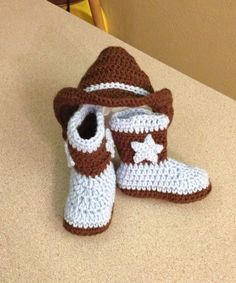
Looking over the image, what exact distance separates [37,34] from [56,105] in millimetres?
376

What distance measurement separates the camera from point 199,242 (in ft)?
1.95

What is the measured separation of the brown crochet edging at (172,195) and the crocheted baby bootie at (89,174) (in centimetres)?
5

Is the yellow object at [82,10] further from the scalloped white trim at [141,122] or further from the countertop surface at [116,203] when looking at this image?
the scalloped white trim at [141,122]

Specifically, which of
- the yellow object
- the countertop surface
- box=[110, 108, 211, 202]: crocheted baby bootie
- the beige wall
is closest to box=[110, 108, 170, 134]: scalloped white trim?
box=[110, 108, 211, 202]: crocheted baby bootie

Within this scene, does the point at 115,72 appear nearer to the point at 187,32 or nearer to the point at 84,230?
the point at 84,230

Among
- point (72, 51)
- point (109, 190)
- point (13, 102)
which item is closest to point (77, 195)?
point (109, 190)

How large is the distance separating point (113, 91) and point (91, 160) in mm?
98

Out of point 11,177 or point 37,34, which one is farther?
point 37,34

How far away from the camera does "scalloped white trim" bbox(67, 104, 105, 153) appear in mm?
555

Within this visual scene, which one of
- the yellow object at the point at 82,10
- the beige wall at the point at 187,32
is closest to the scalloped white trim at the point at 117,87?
the beige wall at the point at 187,32

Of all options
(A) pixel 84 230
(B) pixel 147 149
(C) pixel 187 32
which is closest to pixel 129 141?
(B) pixel 147 149

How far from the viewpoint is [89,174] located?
1.91ft

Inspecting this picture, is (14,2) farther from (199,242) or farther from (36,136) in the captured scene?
(199,242)

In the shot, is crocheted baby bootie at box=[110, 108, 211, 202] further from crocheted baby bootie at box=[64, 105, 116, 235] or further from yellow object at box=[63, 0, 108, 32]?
yellow object at box=[63, 0, 108, 32]
